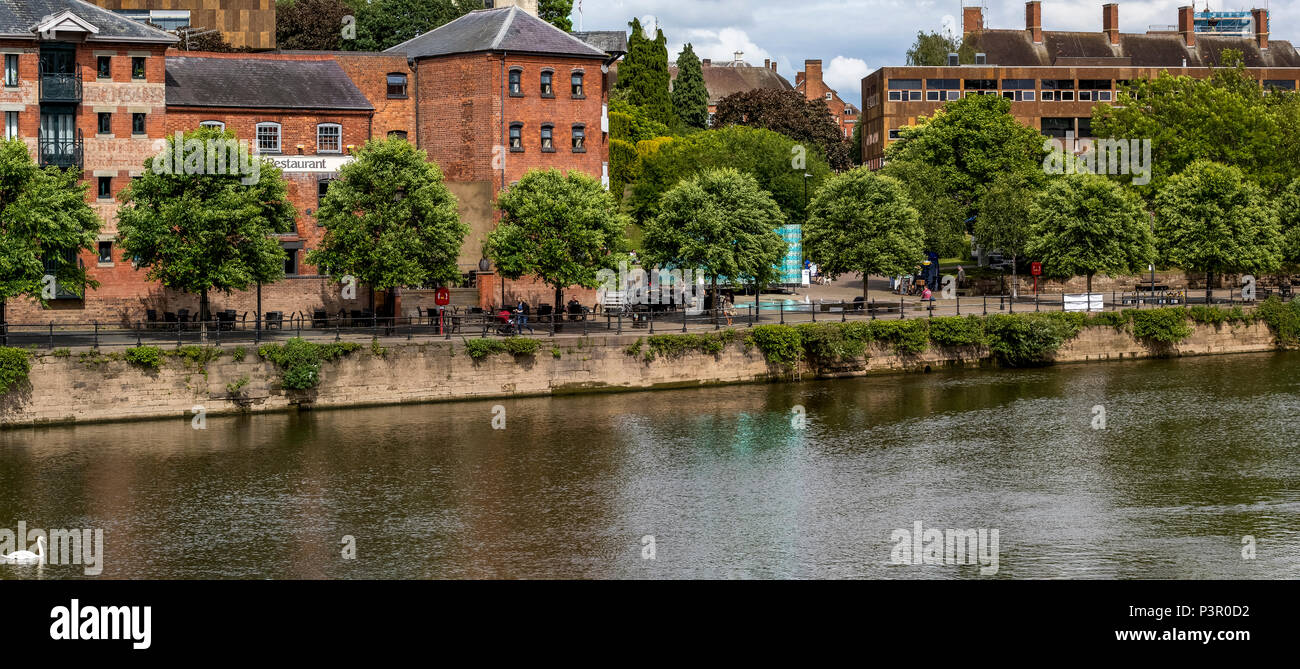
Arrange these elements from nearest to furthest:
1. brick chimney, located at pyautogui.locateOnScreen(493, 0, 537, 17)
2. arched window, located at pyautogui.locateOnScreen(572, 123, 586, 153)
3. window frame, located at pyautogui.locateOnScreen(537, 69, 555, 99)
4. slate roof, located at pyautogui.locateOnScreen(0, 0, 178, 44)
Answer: slate roof, located at pyautogui.locateOnScreen(0, 0, 178, 44)
window frame, located at pyautogui.locateOnScreen(537, 69, 555, 99)
arched window, located at pyautogui.locateOnScreen(572, 123, 586, 153)
brick chimney, located at pyautogui.locateOnScreen(493, 0, 537, 17)

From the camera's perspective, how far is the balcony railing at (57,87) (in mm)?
55500

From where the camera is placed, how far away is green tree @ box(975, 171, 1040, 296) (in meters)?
75.2

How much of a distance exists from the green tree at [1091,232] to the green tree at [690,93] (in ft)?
190

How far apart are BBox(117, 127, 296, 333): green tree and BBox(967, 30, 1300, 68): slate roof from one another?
3488 inches

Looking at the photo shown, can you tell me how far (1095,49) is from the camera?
125562 mm

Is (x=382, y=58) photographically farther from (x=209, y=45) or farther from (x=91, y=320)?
(x=209, y=45)

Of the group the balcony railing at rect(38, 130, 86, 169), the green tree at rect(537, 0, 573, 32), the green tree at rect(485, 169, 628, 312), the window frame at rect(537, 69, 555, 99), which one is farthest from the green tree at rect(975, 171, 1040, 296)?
the balcony railing at rect(38, 130, 86, 169)

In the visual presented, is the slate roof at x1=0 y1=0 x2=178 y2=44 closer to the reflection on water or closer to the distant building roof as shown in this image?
the reflection on water

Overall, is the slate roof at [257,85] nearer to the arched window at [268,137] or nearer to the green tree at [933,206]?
the arched window at [268,137]

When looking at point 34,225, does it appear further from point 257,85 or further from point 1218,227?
point 1218,227

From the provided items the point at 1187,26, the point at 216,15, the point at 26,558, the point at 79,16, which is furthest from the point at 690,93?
the point at 26,558

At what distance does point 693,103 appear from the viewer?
123 meters

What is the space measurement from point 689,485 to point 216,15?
8900 centimetres
